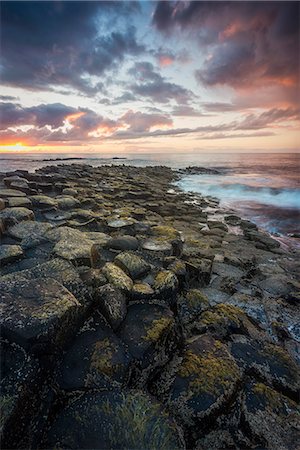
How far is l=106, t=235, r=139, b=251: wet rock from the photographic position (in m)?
4.48

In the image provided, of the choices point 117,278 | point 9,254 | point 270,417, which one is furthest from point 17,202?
point 270,417

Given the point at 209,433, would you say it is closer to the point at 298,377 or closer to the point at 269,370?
the point at 269,370

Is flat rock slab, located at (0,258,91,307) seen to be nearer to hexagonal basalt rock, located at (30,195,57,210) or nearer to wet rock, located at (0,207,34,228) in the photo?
wet rock, located at (0,207,34,228)

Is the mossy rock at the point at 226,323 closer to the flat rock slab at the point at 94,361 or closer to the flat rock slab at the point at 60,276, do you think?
the flat rock slab at the point at 94,361

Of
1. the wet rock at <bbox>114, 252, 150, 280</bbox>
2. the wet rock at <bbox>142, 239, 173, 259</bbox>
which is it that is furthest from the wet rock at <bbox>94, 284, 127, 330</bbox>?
the wet rock at <bbox>142, 239, 173, 259</bbox>

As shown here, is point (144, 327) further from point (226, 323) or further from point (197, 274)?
point (197, 274)

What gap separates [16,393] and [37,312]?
598 mm

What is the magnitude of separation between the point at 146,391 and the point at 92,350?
0.58m

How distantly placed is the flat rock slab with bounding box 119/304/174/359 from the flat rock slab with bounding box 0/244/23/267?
181 cm

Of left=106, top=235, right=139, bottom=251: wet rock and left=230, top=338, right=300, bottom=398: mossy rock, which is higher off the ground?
left=106, top=235, right=139, bottom=251: wet rock

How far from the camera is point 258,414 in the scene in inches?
89.4

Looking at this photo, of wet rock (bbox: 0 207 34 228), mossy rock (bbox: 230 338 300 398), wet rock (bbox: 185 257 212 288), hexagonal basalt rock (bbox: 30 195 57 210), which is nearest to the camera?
mossy rock (bbox: 230 338 300 398)

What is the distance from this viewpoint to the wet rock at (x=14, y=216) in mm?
4711

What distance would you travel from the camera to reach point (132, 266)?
12.0 ft
